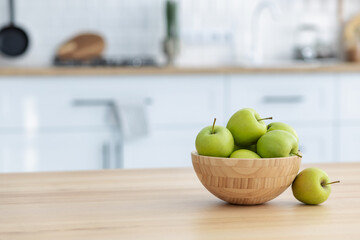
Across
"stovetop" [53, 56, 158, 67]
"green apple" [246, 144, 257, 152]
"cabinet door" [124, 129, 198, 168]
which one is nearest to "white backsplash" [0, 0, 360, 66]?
"stovetop" [53, 56, 158, 67]

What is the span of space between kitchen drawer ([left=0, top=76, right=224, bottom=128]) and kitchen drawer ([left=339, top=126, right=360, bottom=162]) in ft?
2.18

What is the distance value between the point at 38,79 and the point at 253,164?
2.19 m

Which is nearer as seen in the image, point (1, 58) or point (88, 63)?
point (88, 63)

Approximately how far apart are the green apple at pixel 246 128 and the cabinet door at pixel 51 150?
2.04 m

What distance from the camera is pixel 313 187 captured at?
106 centimetres

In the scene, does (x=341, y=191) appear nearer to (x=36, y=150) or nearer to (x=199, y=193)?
(x=199, y=193)

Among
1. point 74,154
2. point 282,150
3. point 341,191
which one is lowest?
point 74,154

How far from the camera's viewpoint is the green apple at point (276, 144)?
3.43ft

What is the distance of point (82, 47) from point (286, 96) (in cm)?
123

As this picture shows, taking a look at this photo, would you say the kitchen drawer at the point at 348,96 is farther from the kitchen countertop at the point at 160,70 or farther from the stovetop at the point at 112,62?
the stovetop at the point at 112,62

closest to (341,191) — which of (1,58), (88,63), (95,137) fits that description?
(95,137)

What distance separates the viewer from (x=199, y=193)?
1182 mm

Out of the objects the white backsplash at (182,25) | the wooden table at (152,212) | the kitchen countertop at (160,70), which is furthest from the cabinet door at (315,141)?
the wooden table at (152,212)

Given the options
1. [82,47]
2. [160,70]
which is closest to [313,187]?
[160,70]
